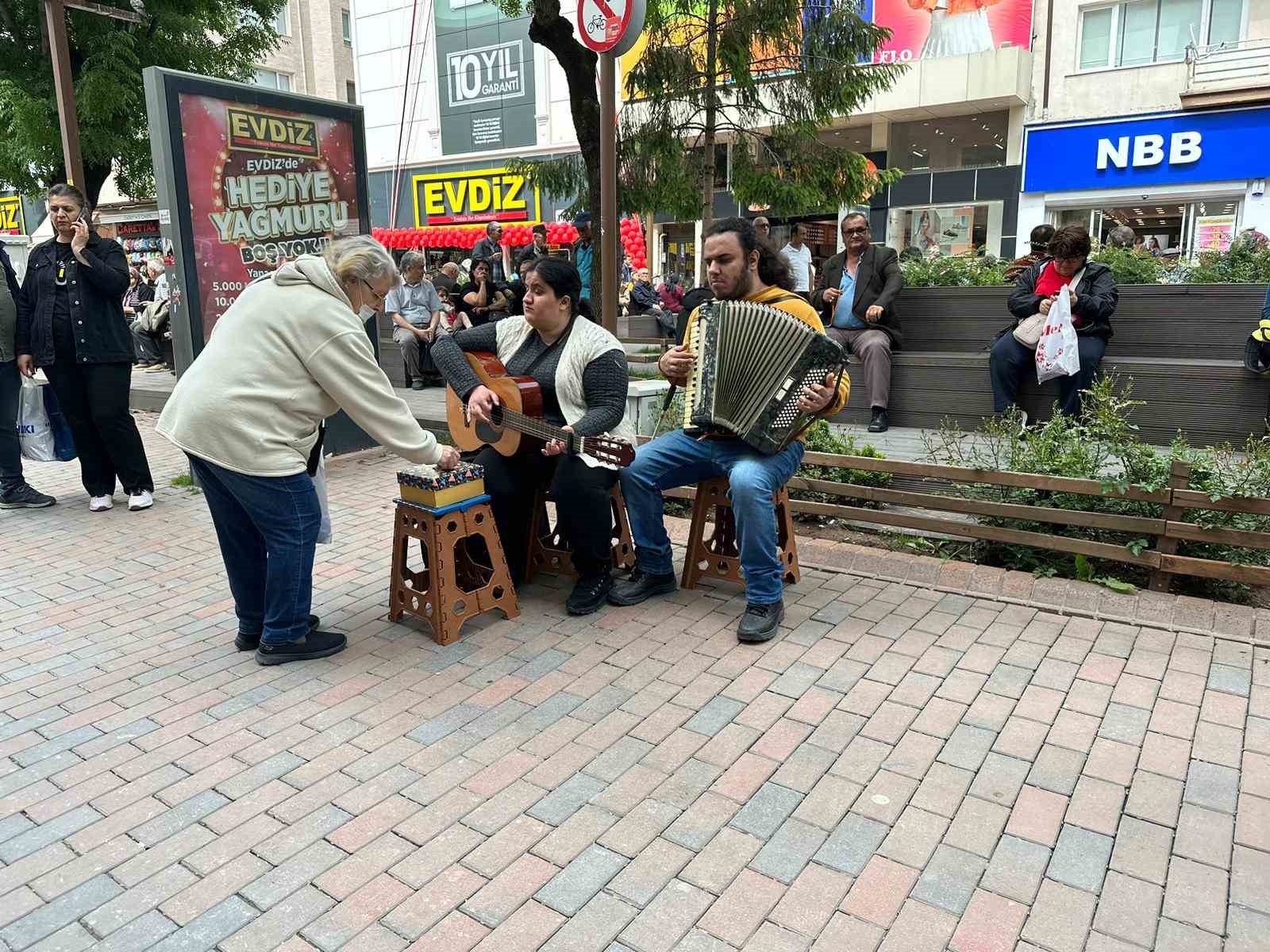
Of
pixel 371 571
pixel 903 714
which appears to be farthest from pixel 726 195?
pixel 903 714

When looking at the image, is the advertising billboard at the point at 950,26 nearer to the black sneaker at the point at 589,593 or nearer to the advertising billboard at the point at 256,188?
the advertising billboard at the point at 256,188

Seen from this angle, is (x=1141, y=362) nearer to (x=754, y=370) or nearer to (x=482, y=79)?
(x=754, y=370)

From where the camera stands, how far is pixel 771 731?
3.18 m

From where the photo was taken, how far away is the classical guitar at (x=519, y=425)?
4.07 metres

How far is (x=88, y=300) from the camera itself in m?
5.69

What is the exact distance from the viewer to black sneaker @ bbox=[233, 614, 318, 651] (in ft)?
12.8

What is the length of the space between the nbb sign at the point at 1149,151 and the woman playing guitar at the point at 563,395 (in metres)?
17.9

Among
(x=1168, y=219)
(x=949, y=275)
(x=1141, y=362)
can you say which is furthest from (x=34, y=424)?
(x=1168, y=219)

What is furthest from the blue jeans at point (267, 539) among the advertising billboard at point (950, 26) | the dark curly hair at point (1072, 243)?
the advertising billboard at point (950, 26)

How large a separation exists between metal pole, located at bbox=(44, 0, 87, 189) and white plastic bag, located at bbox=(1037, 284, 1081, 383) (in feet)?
28.3

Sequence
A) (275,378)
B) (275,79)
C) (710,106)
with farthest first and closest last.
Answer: (275,79) < (710,106) < (275,378)

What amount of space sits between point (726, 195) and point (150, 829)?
842 inches

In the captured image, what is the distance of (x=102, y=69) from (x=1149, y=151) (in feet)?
59.8

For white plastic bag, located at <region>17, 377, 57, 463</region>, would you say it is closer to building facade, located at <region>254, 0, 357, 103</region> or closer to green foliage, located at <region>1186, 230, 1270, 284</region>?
green foliage, located at <region>1186, 230, 1270, 284</region>
